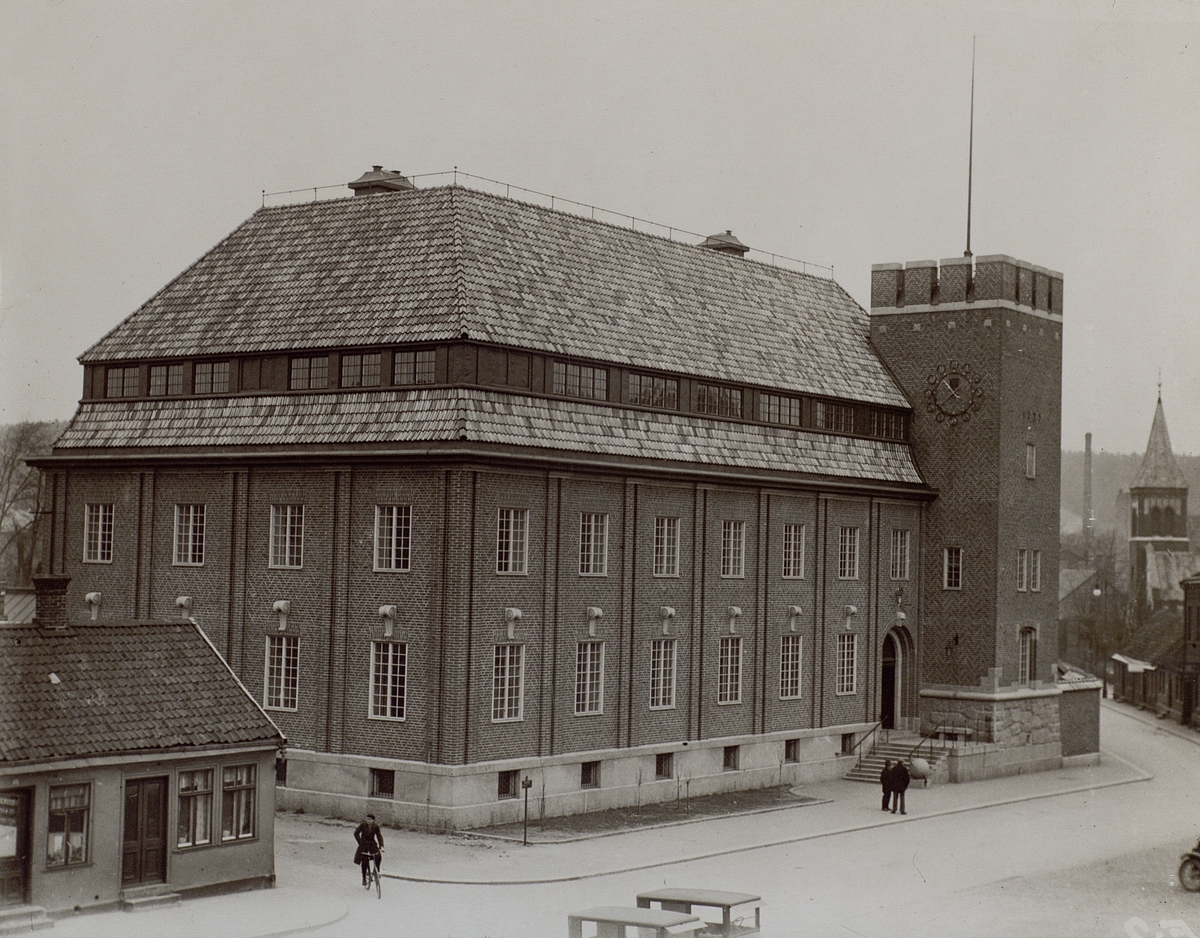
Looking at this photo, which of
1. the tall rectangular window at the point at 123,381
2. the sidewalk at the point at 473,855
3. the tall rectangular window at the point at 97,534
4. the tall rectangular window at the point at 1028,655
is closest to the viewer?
→ the sidewalk at the point at 473,855

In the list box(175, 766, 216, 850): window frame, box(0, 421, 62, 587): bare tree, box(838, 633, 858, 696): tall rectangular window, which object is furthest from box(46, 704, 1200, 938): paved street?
box(0, 421, 62, 587): bare tree

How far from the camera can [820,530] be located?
1970 inches

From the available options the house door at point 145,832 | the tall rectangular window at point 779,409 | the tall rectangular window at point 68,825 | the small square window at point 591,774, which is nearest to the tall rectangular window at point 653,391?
the tall rectangular window at point 779,409

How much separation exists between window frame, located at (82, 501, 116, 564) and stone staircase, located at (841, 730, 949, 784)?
23047mm

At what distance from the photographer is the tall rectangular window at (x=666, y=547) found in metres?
44.0

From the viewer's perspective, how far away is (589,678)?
41.5 metres

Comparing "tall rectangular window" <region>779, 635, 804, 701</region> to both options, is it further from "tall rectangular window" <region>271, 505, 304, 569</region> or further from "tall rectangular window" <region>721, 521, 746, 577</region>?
"tall rectangular window" <region>271, 505, 304, 569</region>

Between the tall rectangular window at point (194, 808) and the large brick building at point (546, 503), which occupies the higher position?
the large brick building at point (546, 503)

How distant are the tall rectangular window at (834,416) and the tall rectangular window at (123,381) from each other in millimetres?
20611

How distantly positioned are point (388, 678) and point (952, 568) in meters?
23.3

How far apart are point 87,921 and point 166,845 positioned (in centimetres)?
220

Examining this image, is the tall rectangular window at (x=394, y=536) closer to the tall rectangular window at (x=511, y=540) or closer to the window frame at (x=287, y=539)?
the tall rectangular window at (x=511, y=540)

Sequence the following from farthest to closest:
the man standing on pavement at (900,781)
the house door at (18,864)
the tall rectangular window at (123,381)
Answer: the tall rectangular window at (123,381), the man standing on pavement at (900,781), the house door at (18,864)

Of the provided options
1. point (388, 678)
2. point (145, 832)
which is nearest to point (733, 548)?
point (388, 678)
